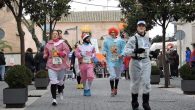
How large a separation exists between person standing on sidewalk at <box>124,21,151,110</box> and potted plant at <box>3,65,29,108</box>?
9.33ft

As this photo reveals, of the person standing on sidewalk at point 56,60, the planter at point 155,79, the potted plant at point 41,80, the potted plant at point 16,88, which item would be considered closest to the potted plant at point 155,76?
the planter at point 155,79

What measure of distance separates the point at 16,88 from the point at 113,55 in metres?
4.81

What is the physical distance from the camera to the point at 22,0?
21422mm

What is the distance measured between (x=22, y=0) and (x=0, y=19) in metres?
44.7

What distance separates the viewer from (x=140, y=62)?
42.9 feet

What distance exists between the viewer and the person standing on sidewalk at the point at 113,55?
60.4 ft

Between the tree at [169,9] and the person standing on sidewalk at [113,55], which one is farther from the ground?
the tree at [169,9]

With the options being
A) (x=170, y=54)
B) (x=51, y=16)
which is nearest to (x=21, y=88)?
(x=51, y=16)

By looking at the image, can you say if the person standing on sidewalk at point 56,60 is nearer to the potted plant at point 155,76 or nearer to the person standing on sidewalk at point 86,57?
the person standing on sidewalk at point 86,57

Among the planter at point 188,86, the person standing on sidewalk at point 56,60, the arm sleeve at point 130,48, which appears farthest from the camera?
the planter at point 188,86

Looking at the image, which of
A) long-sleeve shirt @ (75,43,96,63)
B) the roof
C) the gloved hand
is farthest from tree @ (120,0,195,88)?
the roof

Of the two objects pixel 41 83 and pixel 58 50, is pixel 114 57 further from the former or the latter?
pixel 41 83

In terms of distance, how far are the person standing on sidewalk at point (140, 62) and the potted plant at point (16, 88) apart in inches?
112

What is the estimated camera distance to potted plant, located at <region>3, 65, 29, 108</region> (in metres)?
14.5
